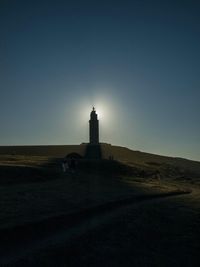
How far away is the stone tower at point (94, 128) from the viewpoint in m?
106

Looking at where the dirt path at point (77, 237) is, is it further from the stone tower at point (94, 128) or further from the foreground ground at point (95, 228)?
the stone tower at point (94, 128)

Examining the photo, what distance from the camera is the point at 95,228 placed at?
27156 mm

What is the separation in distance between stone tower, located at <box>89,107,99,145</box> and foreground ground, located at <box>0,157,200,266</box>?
6154 cm

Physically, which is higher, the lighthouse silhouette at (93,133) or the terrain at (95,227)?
the lighthouse silhouette at (93,133)

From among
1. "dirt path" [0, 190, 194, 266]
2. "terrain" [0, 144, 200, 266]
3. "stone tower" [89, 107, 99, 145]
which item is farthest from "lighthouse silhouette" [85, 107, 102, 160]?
"dirt path" [0, 190, 194, 266]

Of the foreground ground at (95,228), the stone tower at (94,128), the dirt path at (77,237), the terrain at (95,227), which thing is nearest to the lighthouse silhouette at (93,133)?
A: the stone tower at (94,128)

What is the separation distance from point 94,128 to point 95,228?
79483 millimetres

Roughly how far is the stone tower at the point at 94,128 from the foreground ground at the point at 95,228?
6154cm

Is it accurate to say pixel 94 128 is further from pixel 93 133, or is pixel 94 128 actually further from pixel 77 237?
→ pixel 77 237

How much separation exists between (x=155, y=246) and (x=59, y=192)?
15449 mm

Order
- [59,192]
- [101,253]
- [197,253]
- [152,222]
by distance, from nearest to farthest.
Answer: [101,253] → [197,253] → [152,222] → [59,192]

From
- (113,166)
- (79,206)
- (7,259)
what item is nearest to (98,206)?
(79,206)

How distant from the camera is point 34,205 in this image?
32219 mm

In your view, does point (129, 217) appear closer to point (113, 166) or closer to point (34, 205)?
point (34, 205)
